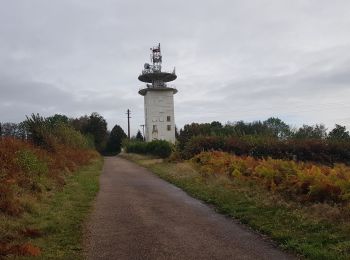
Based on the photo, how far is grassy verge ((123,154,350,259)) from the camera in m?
8.34

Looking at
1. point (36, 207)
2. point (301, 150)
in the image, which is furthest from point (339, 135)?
point (36, 207)

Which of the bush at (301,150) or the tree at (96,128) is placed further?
the tree at (96,128)

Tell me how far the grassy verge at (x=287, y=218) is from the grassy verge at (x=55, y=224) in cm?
378

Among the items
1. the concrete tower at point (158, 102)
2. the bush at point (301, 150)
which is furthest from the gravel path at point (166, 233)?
the concrete tower at point (158, 102)

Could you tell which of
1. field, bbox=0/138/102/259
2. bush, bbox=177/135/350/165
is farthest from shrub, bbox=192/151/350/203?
bush, bbox=177/135/350/165

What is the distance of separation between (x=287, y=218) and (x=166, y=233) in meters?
2.90

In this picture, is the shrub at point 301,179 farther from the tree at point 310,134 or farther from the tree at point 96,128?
the tree at point 96,128

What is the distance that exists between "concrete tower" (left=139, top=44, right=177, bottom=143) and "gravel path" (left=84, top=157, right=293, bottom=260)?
70.5 meters

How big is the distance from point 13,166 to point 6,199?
3575 millimetres

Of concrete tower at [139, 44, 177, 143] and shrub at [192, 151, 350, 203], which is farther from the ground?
concrete tower at [139, 44, 177, 143]

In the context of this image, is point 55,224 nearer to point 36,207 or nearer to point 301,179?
point 36,207

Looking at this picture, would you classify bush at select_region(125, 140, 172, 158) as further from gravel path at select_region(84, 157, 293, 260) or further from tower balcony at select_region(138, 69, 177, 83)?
gravel path at select_region(84, 157, 293, 260)

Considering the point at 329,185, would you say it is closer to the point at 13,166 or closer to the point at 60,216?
the point at 60,216

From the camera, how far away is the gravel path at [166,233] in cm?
828
